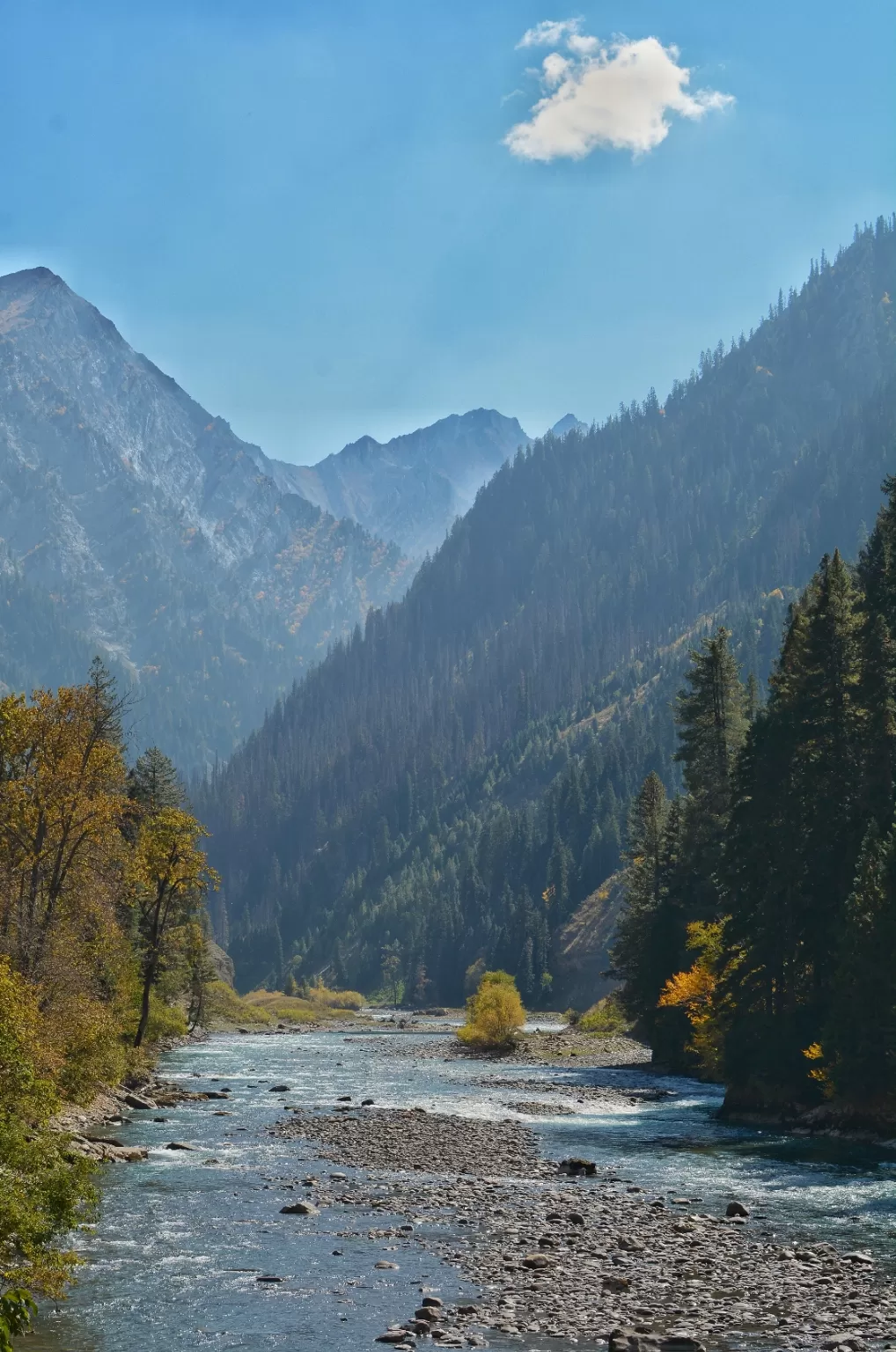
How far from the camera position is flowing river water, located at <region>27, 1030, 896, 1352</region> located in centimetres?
2327

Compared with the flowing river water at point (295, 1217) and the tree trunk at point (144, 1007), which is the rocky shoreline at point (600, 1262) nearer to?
the flowing river water at point (295, 1217)

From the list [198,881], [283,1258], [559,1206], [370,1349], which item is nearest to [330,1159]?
[559,1206]

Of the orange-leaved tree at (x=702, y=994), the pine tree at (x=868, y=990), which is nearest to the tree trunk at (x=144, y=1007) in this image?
the orange-leaved tree at (x=702, y=994)

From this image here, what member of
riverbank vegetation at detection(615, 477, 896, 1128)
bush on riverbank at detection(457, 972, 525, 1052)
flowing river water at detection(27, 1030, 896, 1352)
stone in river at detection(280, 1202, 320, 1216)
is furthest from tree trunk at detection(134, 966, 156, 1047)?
bush on riverbank at detection(457, 972, 525, 1052)

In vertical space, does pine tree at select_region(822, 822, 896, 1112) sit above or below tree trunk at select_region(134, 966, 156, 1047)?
above

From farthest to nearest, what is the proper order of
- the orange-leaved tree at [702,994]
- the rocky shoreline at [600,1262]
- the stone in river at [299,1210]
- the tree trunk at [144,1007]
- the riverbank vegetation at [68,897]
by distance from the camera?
the tree trunk at [144,1007] < the orange-leaved tree at [702,994] < the stone in river at [299,1210] < the riverbank vegetation at [68,897] < the rocky shoreline at [600,1262]

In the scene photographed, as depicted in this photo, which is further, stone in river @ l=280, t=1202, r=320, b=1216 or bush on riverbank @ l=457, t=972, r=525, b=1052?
bush on riverbank @ l=457, t=972, r=525, b=1052

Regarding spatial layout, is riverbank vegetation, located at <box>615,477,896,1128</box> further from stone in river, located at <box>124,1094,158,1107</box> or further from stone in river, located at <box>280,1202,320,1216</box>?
stone in river, located at <box>124,1094,158,1107</box>

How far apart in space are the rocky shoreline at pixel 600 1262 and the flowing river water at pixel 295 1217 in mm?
1028

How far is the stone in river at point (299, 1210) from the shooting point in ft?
108

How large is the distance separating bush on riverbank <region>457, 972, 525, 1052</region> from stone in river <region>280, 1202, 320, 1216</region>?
73832 millimetres

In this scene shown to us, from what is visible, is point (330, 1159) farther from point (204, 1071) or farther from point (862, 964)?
point (204, 1071)

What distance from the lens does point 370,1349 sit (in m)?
21.5

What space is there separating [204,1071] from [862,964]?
48.8 metres
